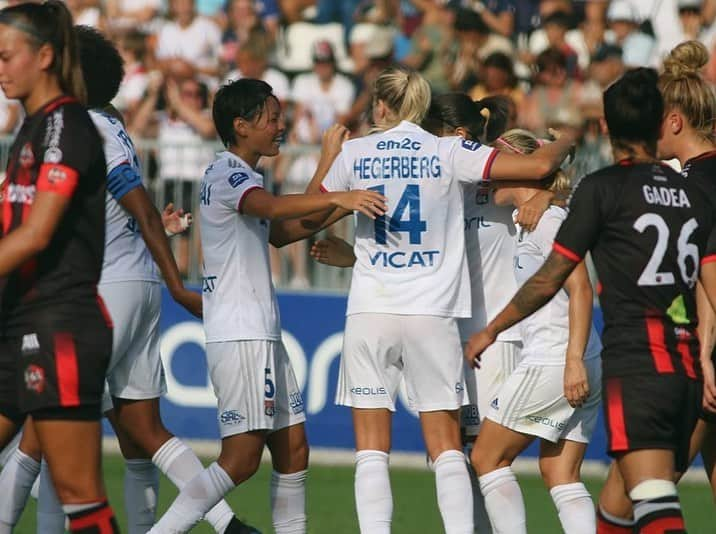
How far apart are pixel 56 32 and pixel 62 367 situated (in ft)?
4.24

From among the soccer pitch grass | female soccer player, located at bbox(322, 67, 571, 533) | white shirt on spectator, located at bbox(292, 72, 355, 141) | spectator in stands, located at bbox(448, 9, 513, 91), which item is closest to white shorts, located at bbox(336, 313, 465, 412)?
female soccer player, located at bbox(322, 67, 571, 533)

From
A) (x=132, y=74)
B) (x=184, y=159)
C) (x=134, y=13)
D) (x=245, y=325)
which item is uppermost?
(x=134, y=13)

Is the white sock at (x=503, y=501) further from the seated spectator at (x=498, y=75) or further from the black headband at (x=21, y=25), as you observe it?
the seated spectator at (x=498, y=75)

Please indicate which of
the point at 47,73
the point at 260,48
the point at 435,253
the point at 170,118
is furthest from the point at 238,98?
the point at 260,48

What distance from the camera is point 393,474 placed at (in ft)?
38.2

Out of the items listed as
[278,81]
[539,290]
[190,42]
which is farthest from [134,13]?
→ [539,290]

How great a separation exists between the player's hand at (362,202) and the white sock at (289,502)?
1.48m

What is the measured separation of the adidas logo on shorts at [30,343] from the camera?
209 inches

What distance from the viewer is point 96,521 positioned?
543 centimetres

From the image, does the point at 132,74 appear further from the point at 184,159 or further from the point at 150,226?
the point at 150,226

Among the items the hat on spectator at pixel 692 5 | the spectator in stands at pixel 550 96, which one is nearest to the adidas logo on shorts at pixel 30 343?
the spectator in stands at pixel 550 96

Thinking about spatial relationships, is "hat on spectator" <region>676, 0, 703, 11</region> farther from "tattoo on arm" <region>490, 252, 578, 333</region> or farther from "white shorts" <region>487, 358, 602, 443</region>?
"tattoo on arm" <region>490, 252, 578, 333</region>

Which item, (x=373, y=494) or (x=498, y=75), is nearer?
(x=373, y=494)

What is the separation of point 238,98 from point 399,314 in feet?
4.53
